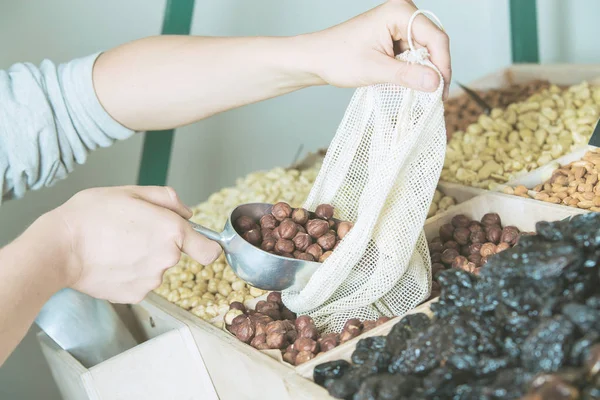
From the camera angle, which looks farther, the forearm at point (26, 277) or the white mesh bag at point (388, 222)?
the white mesh bag at point (388, 222)

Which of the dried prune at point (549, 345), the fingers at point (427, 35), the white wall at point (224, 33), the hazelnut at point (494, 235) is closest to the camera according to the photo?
the dried prune at point (549, 345)

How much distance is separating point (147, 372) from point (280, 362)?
0.34 metres

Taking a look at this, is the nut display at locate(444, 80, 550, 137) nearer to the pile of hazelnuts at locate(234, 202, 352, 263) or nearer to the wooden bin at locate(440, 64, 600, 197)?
the wooden bin at locate(440, 64, 600, 197)

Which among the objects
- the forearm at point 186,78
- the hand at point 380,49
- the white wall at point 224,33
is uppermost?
the hand at point 380,49

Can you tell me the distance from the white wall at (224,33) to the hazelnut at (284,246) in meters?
1.71

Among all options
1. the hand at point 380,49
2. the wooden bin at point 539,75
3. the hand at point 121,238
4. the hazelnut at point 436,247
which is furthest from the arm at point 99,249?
the wooden bin at point 539,75

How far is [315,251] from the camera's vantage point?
1361 millimetres

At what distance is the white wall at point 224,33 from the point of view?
2.73 meters

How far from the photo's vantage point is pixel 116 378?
1369 millimetres

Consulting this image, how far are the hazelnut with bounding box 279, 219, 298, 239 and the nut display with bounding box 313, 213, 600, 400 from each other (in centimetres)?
35

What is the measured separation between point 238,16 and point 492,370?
2689 mm

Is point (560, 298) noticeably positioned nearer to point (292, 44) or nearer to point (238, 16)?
point (292, 44)

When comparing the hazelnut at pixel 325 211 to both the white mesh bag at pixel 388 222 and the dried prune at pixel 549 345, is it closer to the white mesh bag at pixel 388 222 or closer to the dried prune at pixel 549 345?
the white mesh bag at pixel 388 222

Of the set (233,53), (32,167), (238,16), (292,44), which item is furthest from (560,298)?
(238,16)
